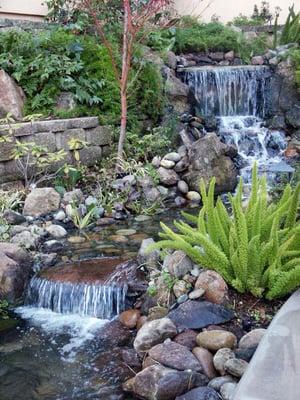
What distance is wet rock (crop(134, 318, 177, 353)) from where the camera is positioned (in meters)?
3.23

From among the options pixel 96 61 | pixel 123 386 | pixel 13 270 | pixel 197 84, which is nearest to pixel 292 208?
pixel 123 386

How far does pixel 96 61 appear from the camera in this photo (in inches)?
287

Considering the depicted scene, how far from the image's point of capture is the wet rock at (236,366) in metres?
2.75

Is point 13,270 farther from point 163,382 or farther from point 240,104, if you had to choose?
point 240,104

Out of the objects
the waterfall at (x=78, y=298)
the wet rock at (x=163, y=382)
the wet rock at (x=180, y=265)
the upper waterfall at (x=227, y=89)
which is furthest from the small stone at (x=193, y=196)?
the wet rock at (x=163, y=382)

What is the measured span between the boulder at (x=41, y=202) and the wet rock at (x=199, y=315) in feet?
9.28

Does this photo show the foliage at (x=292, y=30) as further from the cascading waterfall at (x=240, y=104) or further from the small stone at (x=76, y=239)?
the small stone at (x=76, y=239)

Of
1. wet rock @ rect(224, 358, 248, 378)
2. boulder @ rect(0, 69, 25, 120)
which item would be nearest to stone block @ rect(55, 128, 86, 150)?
boulder @ rect(0, 69, 25, 120)

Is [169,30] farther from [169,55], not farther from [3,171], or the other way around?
[3,171]

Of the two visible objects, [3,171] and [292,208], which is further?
[3,171]

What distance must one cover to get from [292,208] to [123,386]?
1669 millimetres

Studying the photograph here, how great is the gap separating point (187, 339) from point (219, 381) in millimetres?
440

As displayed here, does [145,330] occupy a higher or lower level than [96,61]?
lower

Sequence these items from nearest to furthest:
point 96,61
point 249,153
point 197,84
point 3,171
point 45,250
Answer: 1. point 45,250
2. point 3,171
3. point 96,61
4. point 249,153
5. point 197,84
